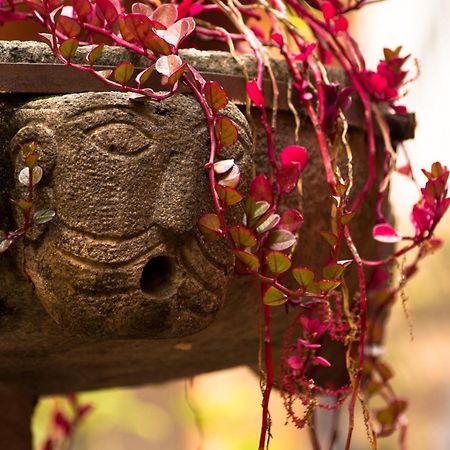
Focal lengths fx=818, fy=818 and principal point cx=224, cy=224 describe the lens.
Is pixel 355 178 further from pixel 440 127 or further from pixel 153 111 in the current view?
pixel 440 127

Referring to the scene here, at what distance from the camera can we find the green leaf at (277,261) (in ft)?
2.41

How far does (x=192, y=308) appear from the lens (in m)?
0.74

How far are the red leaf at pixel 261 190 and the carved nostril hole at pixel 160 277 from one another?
11 cm

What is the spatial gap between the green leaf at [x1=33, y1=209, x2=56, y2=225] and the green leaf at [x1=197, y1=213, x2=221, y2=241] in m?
0.13

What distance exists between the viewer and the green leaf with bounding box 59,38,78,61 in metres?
0.71

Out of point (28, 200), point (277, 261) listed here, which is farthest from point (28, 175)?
point (277, 261)

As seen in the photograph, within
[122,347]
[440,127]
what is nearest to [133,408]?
[440,127]

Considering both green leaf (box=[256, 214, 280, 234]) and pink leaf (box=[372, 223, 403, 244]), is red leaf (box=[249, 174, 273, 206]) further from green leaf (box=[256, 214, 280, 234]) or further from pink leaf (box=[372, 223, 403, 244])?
pink leaf (box=[372, 223, 403, 244])

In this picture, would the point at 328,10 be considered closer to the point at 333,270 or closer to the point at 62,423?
the point at 333,270

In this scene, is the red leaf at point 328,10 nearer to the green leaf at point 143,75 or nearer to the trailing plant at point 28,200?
the green leaf at point 143,75

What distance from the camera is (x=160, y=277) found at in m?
0.74

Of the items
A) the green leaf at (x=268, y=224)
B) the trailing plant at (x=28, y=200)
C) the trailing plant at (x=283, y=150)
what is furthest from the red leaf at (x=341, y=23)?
the trailing plant at (x=28, y=200)

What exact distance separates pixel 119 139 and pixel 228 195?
0.11 meters

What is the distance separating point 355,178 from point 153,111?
332mm
